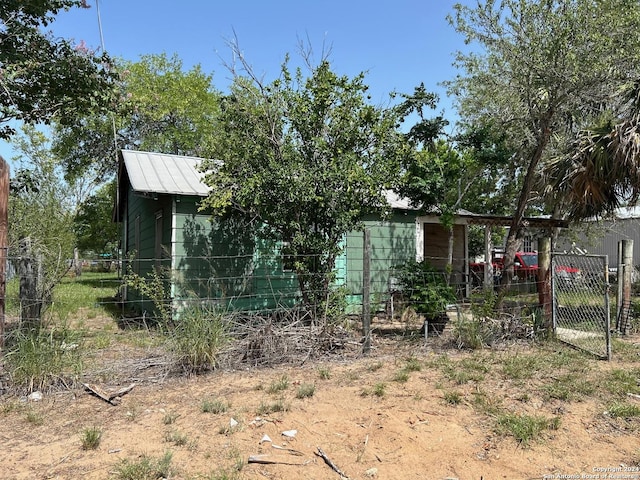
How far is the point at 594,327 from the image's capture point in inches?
301

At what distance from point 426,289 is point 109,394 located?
15.7 feet

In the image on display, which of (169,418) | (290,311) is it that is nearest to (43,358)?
(169,418)

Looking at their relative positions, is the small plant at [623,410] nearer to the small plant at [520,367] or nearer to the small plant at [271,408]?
the small plant at [520,367]

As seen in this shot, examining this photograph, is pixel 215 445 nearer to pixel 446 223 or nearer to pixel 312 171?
pixel 312 171

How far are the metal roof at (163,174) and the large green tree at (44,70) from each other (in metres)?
1.74

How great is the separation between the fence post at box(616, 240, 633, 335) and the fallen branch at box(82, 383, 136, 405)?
7504 mm

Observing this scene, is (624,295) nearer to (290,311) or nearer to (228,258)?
(290,311)

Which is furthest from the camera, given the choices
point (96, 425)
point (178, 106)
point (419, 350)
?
point (178, 106)

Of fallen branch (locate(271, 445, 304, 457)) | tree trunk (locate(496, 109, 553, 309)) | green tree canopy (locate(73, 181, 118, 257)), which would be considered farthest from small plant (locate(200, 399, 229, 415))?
green tree canopy (locate(73, 181, 118, 257))

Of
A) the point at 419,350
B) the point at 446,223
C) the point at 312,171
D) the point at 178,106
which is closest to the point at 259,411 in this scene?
the point at 419,350

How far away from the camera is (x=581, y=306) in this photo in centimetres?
832

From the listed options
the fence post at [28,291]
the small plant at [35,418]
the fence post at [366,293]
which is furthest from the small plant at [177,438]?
the fence post at [366,293]

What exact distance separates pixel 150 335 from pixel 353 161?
4044 millimetres

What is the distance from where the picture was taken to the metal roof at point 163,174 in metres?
8.43
